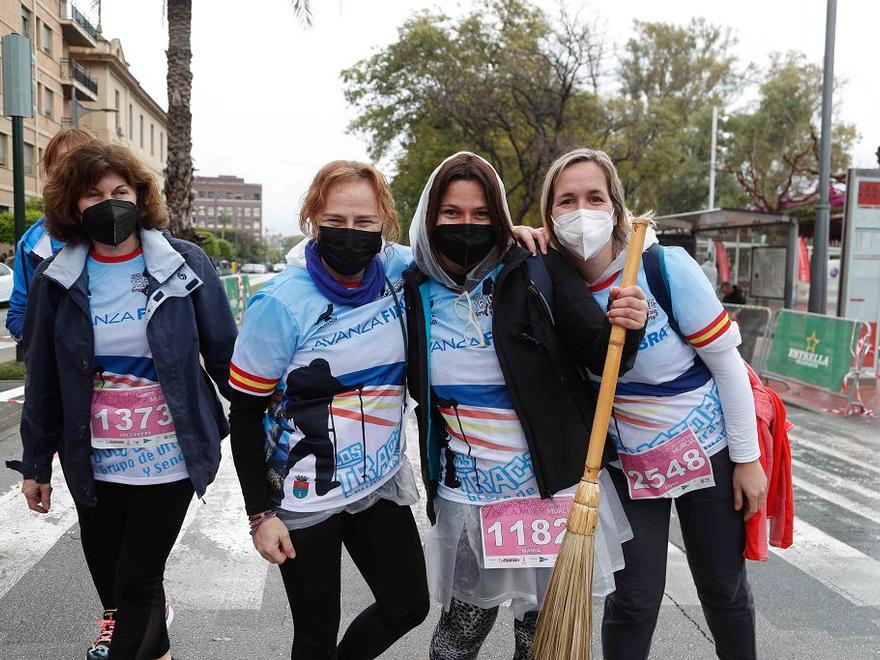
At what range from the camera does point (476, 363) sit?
214cm

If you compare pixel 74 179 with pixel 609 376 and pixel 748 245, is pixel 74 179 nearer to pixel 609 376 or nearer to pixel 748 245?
pixel 609 376

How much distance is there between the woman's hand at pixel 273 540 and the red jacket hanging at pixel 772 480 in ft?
4.57

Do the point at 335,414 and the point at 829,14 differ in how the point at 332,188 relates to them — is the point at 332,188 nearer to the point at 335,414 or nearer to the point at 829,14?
the point at 335,414

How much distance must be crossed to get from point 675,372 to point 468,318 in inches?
25.1

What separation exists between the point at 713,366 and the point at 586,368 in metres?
0.37

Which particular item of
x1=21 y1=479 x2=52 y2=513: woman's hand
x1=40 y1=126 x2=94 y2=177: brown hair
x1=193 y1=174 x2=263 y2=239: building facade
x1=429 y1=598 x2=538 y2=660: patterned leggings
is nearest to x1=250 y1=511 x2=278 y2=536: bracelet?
x1=429 y1=598 x2=538 y2=660: patterned leggings

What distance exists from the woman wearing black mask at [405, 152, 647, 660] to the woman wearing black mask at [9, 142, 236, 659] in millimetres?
751

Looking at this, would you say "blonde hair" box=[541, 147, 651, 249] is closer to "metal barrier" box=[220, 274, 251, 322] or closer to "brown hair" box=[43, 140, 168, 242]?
"brown hair" box=[43, 140, 168, 242]

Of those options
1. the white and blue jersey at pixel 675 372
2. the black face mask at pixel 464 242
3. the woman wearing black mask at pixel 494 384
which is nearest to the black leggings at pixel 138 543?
the woman wearing black mask at pixel 494 384

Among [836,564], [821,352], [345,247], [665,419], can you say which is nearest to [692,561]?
[665,419]

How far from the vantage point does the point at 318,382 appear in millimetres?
2137

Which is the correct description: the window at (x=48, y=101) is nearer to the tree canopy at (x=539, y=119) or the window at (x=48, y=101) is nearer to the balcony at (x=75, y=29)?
the balcony at (x=75, y=29)

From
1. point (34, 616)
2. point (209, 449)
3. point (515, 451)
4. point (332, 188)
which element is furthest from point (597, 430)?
point (34, 616)

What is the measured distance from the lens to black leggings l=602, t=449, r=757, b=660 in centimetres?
229
